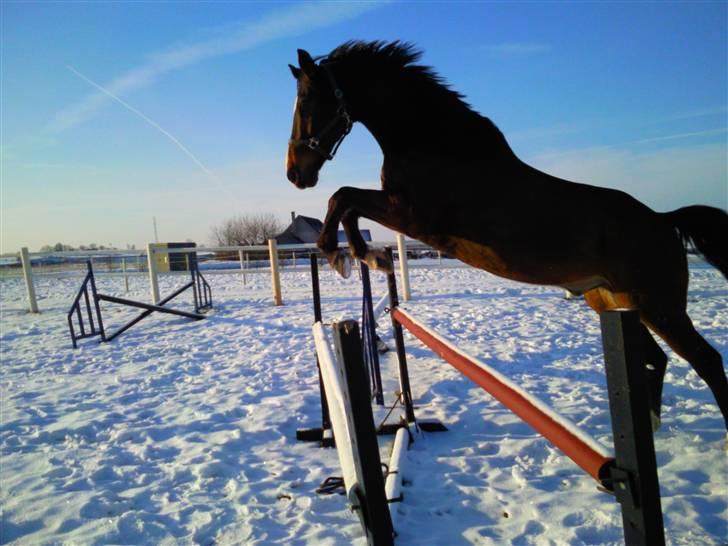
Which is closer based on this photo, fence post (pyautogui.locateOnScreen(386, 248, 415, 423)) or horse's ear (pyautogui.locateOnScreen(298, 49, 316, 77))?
horse's ear (pyautogui.locateOnScreen(298, 49, 316, 77))

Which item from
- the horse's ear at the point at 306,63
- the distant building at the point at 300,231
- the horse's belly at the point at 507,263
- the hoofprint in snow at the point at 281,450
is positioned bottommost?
the hoofprint in snow at the point at 281,450

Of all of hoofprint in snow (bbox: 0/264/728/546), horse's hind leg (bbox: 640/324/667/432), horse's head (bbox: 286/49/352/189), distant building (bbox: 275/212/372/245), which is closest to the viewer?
hoofprint in snow (bbox: 0/264/728/546)

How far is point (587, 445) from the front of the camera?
1.03 metres

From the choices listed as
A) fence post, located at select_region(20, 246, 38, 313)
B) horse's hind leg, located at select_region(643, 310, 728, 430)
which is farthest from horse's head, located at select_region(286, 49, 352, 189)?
fence post, located at select_region(20, 246, 38, 313)

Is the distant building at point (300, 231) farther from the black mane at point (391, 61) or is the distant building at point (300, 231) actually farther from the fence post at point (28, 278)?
the black mane at point (391, 61)

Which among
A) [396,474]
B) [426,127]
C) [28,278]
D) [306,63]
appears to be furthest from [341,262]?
[28,278]

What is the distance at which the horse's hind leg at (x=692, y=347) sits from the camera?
254 centimetres

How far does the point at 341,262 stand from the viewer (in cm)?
262

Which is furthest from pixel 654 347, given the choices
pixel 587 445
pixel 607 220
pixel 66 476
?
pixel 66 476

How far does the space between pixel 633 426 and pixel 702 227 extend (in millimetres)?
2466

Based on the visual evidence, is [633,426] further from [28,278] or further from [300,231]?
[300,231]

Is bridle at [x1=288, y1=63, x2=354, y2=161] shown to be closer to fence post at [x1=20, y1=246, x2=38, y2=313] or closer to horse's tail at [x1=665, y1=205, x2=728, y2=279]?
horse's tail at [x1=665, y1=205, x2=728, y2=279]

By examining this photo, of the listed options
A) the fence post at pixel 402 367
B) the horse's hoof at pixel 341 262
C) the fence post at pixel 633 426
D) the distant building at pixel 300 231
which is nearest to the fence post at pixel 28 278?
the fence post at pixel 402 367

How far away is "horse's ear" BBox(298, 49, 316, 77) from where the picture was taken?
2377 mm
